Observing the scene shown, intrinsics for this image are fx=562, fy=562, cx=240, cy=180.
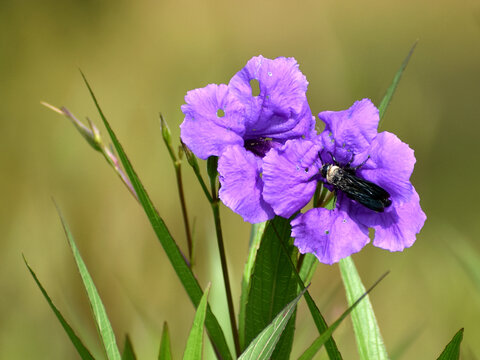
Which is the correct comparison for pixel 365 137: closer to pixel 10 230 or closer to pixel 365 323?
pixel 365 323

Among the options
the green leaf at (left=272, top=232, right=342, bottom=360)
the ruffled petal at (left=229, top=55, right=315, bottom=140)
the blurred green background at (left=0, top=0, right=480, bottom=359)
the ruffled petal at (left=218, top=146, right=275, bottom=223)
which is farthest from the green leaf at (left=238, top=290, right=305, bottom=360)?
the blurred green background at (left=0, top=0, right=480, bottom=359)

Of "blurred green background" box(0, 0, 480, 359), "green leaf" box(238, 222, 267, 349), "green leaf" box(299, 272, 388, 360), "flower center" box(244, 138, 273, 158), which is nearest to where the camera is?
"green leaf" box(299, 272, 388, 360)

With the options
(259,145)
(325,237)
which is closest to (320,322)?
(325,237)

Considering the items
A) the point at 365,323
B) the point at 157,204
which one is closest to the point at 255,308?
the point at 365,323

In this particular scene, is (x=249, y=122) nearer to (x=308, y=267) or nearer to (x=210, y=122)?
(x=210, y=122)

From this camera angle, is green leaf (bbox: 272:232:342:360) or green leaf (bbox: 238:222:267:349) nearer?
green leaf (bbox: 272:232:342:360)

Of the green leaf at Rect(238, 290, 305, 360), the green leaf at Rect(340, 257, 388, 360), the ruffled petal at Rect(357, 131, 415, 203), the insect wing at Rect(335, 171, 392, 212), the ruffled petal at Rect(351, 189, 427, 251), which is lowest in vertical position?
the green leaf at Rect(340, 257, 388, 360)

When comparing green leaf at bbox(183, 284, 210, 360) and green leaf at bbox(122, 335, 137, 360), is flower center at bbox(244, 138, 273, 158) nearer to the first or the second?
green leaf at bbox(183, 284, 210, 360)
